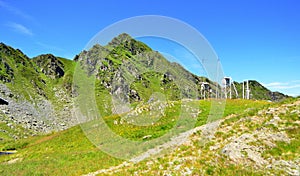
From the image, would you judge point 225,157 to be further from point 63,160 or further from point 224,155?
point 63,160

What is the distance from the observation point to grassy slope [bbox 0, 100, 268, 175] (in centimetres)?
2491

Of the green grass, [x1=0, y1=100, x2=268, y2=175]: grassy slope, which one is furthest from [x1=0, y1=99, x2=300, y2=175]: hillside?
[x1=0, y1=100, x2=268, y2=175]: grassy slope

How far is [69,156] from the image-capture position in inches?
1211

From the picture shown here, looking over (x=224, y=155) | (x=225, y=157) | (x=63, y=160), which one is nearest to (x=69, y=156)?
(x=63, y=160)

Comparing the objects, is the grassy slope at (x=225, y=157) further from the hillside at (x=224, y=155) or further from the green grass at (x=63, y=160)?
the green grass at (x=63, y=160)

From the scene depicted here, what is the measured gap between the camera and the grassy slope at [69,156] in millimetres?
24906

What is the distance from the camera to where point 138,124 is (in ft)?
129

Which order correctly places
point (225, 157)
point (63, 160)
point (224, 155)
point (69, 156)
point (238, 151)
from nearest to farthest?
point (225, 157) < point (238, 151) < point (224, 155) < point (63, 160) < point (69, 156)

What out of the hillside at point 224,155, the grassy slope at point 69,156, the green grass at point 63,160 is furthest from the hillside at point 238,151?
the grassy slope at point 69,156

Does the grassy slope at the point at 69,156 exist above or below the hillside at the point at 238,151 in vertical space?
below

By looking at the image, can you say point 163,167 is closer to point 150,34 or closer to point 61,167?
point 150,34

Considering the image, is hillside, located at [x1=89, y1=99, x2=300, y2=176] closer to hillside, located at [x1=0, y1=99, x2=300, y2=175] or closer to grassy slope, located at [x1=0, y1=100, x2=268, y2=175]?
hillside, located at [x1=0, y1=99, x2=300, y2=175]

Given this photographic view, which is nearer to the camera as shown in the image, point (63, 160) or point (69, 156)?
point (63, 160)

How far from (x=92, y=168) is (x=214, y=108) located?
24.6 meters
